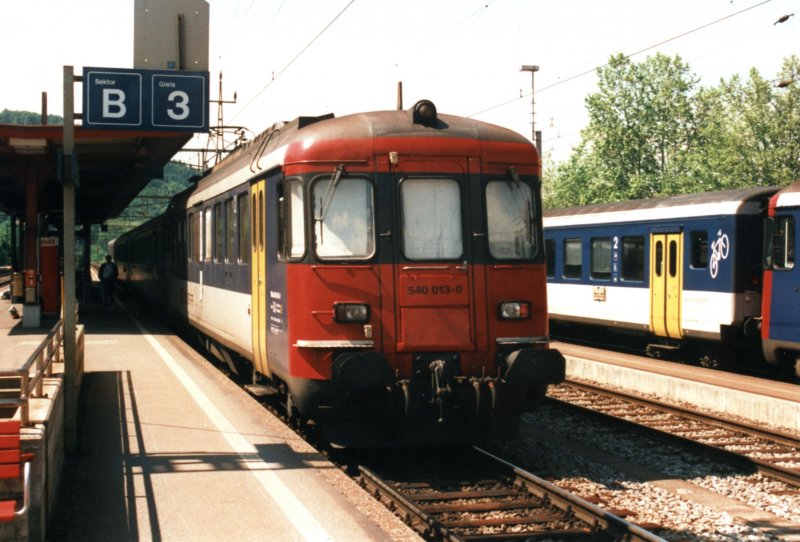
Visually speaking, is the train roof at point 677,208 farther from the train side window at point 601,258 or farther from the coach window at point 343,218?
the coach window at point 343,218

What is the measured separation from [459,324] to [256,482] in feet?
7.58

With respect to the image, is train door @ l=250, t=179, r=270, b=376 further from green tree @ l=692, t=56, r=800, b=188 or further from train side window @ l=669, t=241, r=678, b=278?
green tree @ l=692, t=56, r=800, b=188

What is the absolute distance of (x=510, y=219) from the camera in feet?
30.6

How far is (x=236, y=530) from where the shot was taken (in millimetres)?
6461

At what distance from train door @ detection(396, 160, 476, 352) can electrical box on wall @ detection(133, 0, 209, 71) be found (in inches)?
120

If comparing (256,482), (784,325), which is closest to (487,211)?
(256,482)

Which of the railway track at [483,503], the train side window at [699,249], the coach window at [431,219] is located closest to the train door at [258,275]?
the coach window at [431,219]

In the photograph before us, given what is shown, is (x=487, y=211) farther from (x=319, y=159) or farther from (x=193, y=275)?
(x=193, y=275)

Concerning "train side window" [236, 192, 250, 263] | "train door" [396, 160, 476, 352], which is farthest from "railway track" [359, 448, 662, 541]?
"train side window" [236, 192, 250, 263]

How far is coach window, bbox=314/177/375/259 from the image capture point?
886 cm

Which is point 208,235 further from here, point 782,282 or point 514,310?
point 782,282

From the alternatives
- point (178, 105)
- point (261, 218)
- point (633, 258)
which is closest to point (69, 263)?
point (261, 218)

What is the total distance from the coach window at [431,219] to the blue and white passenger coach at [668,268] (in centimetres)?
856

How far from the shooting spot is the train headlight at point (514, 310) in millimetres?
9055
